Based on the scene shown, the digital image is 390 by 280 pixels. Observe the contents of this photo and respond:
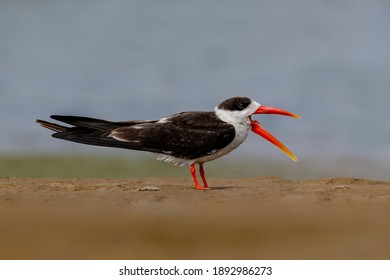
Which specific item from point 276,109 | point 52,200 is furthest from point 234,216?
point 276,109

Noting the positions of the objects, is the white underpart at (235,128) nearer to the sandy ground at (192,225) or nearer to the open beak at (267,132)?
the open beak at (267,132)

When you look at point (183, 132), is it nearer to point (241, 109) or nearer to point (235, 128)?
point (235, 128)

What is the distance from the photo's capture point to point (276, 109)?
40.8 ft

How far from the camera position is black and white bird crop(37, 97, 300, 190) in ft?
38.5

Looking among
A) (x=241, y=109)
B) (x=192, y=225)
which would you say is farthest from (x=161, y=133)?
(x=192, y=225)

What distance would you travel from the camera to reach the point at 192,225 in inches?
332

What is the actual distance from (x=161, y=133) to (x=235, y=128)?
121 centimetres

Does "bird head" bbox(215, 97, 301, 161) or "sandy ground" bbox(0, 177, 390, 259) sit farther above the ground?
"bird head" bbox(215, 97, 301, 161)

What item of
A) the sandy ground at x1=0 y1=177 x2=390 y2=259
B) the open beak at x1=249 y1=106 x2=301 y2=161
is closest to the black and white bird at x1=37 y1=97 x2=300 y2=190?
the open beak at x1=249 y1=106 x2=301 y2=161

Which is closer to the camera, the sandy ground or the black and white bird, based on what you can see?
the sandy ground

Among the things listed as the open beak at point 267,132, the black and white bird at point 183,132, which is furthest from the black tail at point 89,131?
the open beak at point 267,132

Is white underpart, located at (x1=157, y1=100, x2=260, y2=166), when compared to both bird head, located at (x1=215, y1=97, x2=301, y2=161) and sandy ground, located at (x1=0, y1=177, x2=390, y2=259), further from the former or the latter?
sandy ground, located at (x1=0, y1=177, x2=390, y2=259)

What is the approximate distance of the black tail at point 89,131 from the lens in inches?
476

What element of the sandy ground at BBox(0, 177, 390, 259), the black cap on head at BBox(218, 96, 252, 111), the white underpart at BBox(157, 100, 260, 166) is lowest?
the sandy ground at BBox(0, 177, 390, 259)
